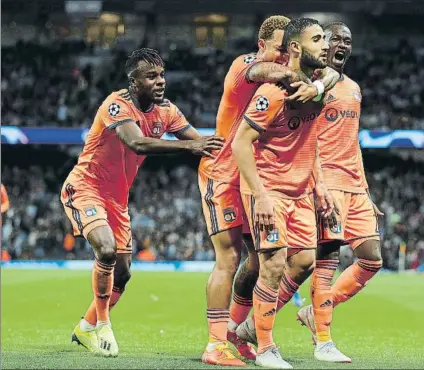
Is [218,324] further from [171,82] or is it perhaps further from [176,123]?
[171,82]

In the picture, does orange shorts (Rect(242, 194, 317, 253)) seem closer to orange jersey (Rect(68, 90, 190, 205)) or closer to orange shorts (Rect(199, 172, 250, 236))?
orange shorts (Rect(199, 172, 250, 236))

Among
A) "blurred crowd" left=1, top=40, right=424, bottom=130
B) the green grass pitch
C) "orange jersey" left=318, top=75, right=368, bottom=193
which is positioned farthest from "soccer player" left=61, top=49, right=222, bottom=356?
"blurred crowd" left=1, top=40, right=424, bottom=130

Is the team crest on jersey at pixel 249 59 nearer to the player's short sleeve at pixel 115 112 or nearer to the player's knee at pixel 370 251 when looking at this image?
the player's short sleeve at pixel 115 112

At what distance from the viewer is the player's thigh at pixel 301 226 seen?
7055 millimetres

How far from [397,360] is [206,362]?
151 centimetres

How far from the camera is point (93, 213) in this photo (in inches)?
318

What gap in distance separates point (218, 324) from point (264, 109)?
155cm

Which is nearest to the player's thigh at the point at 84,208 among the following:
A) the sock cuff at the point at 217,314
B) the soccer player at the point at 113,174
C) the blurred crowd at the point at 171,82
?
the soccer player at the point at 113,174

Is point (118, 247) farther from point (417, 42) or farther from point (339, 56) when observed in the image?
point (417, 42)

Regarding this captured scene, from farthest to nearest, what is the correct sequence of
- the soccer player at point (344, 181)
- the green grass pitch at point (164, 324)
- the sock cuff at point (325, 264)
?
1. the soccer player at point (344, 181)
2. the sock cuff at point (325, 264)
3. the green grass pitch at point (164, 324)

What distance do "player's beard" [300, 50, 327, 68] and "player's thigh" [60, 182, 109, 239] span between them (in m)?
2.14

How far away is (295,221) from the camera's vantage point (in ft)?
23.2

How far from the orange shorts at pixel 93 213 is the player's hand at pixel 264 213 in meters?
1.71

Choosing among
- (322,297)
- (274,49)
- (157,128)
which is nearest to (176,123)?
(157,128)
